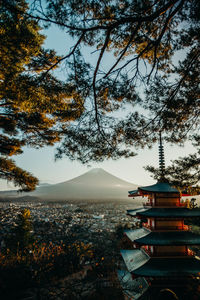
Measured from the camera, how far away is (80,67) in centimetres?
316

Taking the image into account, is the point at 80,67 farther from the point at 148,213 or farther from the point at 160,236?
the point at 160,236

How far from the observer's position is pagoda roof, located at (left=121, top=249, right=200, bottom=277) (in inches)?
175

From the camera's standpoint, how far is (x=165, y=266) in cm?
473

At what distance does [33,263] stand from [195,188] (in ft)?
25.3

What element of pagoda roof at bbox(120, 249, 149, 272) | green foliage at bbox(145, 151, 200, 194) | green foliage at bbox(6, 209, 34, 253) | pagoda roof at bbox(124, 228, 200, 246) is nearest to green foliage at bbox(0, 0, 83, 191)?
green foliage at bbox(145, 151, 200, 194)

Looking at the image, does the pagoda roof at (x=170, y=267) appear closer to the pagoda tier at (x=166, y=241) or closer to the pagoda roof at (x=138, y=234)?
the pagoda tier at (x=166, y=241)

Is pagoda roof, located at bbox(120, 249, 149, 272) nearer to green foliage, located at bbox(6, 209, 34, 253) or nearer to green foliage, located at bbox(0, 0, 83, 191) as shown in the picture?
green foliage, located at bbox(0, 0, 83, 191)

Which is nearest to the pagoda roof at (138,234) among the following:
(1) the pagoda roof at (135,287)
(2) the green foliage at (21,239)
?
(1) the pagoda roof at (135,287)

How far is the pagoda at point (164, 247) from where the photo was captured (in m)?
4.57

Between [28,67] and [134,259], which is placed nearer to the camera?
[28,67]

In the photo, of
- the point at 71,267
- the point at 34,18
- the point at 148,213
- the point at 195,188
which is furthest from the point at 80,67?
the point at 71,267

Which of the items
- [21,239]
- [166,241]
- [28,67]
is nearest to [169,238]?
[166,241]

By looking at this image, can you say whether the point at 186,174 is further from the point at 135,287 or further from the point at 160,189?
the point at 135,287

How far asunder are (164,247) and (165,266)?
0.52m
